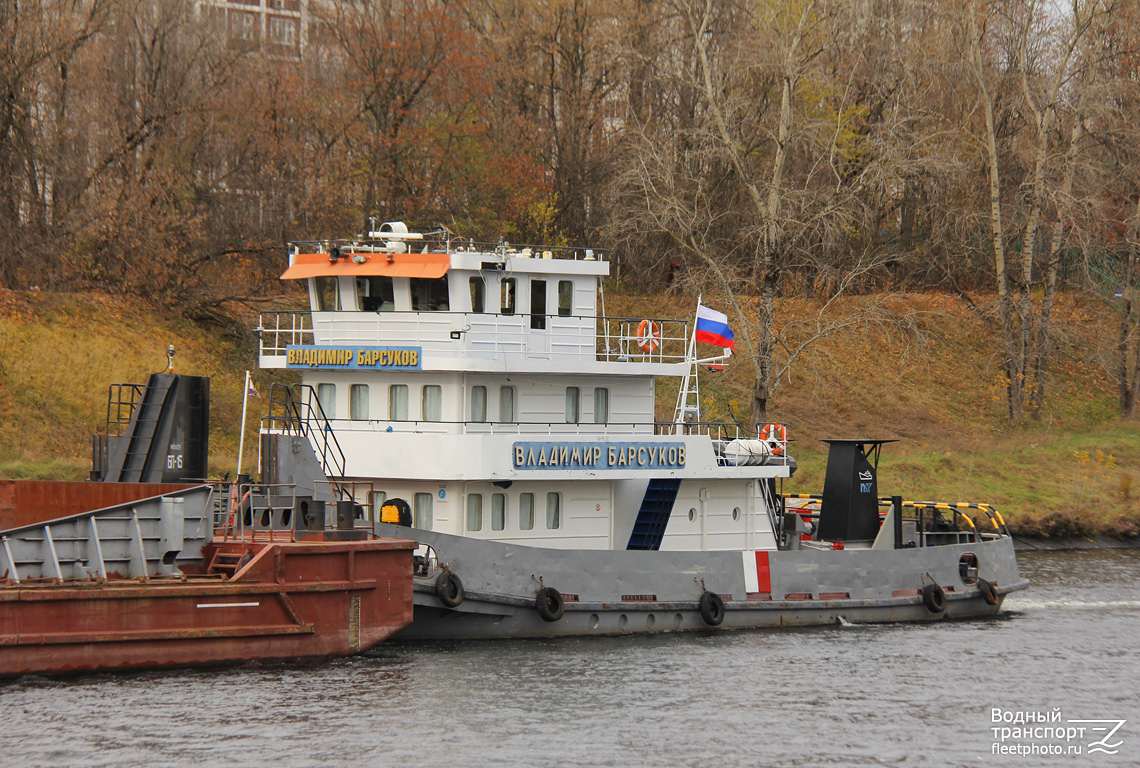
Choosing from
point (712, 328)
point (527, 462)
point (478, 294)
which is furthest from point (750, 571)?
point (478, 294)

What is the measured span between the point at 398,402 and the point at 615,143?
29.4m

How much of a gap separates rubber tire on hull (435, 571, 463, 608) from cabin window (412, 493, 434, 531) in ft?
5.60

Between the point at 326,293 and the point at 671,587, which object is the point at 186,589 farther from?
the point at 671,587

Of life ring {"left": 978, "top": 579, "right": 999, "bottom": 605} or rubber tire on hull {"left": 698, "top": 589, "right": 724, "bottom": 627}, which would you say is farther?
life ring {"left": 978, "top": 579, "right": 999, "bottom": 605}

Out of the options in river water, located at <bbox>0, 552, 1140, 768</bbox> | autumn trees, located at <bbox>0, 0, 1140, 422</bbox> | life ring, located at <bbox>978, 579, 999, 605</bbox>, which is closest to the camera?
river water, located at <bbox>0, 552, 1140, 768</bbox>

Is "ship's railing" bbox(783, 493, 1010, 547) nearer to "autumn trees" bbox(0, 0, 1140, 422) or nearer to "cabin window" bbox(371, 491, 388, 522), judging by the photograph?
"autumn trees" bbox(0, 0, 1140, 422)

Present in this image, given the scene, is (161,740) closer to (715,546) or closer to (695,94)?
(715,546)

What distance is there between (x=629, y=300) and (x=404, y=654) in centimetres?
2784

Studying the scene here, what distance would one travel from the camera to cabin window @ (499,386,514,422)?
20.7 m

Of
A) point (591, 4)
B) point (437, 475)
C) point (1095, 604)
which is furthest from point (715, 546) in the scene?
point (591, 4)

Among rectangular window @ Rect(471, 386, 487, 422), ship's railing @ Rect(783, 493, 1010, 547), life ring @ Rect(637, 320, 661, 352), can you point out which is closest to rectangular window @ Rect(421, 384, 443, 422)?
rectangular window @ Rect(471, 386, 487, 422)

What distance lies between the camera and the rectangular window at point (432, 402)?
2041 cm

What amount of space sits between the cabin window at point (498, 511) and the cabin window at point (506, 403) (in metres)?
1.34

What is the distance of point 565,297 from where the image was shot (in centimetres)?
2145
